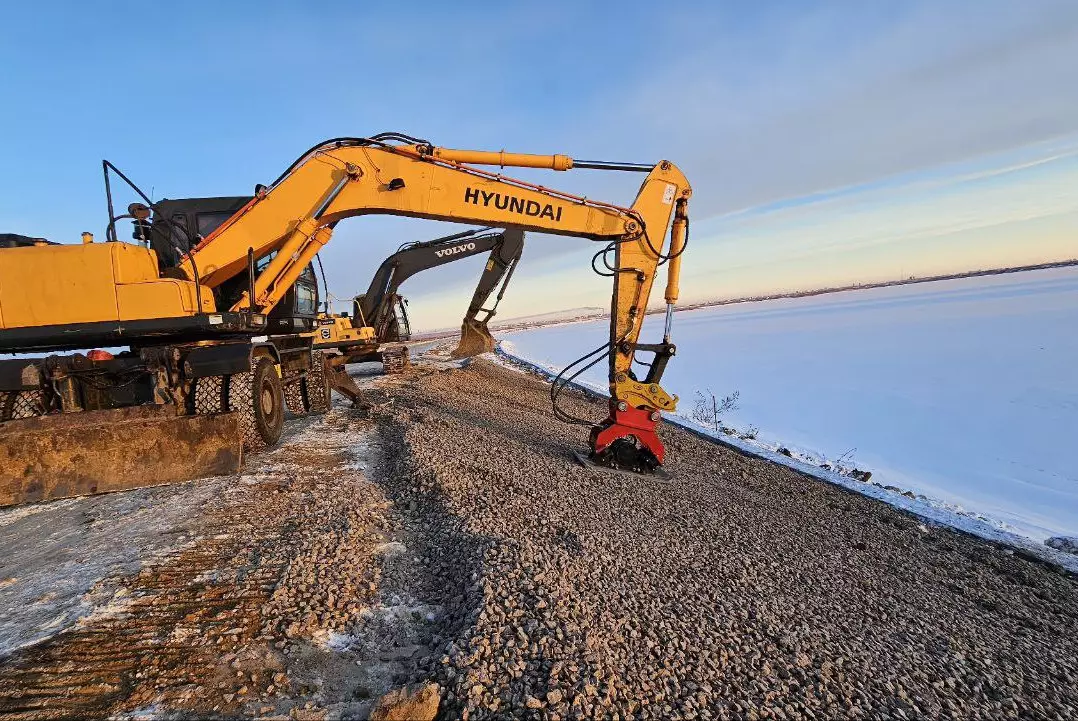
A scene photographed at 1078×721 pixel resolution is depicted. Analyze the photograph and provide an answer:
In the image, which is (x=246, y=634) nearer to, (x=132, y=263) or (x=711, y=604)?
(x=711, y=604)

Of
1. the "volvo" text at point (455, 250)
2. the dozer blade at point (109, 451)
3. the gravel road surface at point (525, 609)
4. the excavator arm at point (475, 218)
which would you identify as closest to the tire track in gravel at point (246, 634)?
the gravel road surface at point (525, 609)

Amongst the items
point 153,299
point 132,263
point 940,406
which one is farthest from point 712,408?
point 132,263

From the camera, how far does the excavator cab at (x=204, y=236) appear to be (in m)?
6.20

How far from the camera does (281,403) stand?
6914 mm

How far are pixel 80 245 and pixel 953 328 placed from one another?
2940 cm

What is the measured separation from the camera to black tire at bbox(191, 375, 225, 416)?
18.4ft

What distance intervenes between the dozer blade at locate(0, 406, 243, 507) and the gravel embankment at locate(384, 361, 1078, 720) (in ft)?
5.58

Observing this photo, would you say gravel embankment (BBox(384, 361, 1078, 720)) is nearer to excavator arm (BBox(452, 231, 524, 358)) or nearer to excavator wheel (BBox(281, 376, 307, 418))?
excavator wheel (BBox(281, 376, 307, 418))

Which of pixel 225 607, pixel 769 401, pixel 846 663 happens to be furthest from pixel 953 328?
pixel 225 607

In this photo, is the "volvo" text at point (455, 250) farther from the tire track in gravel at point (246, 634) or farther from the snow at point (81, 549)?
the tire track in gravel at point (246, 634)

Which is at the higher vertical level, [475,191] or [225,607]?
[475,191]

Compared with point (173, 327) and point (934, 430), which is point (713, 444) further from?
point (173, 327)

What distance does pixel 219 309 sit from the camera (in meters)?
6.41

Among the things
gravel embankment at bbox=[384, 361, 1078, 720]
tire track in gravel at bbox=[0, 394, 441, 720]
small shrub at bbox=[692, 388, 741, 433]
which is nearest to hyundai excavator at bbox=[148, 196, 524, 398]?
gravel embankment at bbox=[384, 361, 1078, 720]
